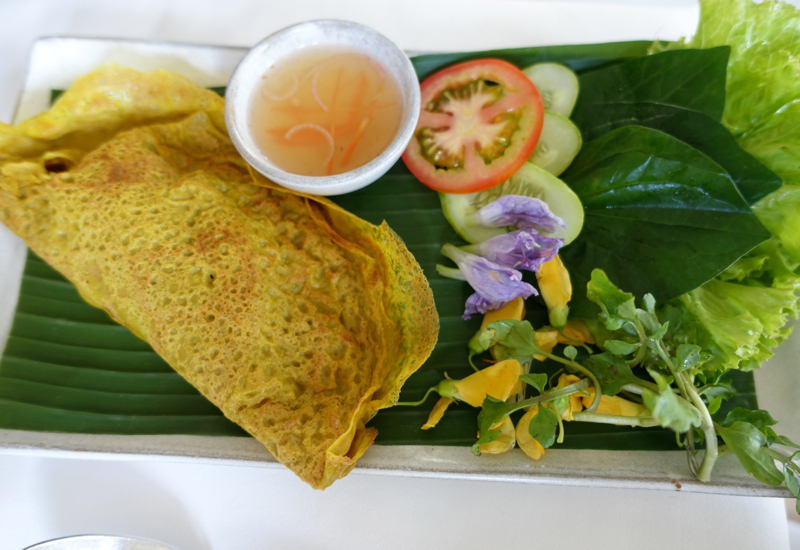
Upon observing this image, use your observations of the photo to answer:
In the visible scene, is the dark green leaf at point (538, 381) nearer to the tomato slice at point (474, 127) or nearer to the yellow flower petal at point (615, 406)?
the yellow flower petal at point (615, 406)

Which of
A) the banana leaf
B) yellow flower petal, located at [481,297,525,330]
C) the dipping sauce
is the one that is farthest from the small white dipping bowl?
yellow flower petal, located at [481,297,525,330]

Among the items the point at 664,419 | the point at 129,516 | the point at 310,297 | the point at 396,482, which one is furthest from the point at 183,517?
the point at 664,419

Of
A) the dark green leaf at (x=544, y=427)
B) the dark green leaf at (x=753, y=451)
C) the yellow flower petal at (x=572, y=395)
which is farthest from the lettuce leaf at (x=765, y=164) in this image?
the dark green leaf at (x=544, y=427)

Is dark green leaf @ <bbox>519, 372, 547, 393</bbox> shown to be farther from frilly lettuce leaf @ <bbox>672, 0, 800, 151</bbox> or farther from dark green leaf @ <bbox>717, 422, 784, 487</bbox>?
frilly lettuce leaf @ <bbox>672, 0, 800, 151</bbox>

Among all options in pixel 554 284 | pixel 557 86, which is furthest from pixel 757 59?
pixel 554 284

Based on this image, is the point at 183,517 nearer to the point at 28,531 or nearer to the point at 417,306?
the point at 28,531

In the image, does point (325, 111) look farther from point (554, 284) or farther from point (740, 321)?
point (740, 321)

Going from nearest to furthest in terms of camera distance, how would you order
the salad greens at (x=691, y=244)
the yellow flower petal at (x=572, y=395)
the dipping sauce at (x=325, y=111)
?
the salad greens at (x=691, y=244)
the yellow flower petal at (x=572, y=395)
the dipping sauce at (x=325, y=111)
